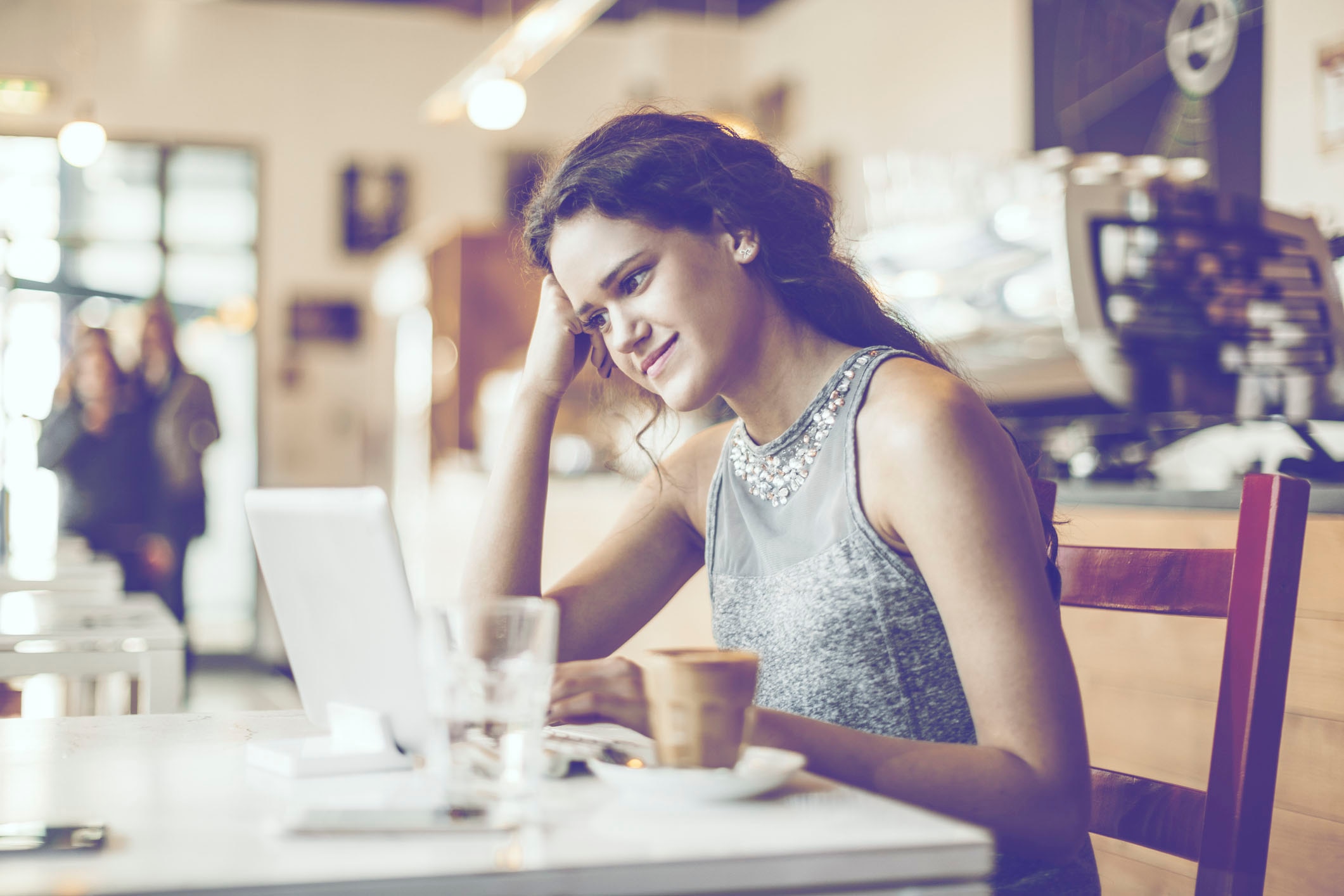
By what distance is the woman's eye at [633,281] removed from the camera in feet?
4.30

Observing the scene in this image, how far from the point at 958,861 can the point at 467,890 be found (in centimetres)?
27

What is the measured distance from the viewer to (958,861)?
2.23ft

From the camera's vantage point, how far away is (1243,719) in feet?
3.22

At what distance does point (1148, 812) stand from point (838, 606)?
328 mm

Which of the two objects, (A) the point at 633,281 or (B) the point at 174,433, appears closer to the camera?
(A) the point at 633,281

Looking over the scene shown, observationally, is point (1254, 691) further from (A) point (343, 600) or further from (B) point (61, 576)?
(B) point (61, 576)

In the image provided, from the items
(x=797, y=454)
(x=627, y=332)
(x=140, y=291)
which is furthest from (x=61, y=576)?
(x=140, y=291)

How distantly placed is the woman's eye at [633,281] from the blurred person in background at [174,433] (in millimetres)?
5431

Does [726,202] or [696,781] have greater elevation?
[726,202]

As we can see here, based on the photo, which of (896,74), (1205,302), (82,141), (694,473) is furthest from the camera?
(82,141)

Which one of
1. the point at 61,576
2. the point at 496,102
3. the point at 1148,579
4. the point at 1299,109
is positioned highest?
the point at 496,102

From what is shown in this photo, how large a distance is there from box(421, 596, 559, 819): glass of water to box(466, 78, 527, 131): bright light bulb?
4070 mm

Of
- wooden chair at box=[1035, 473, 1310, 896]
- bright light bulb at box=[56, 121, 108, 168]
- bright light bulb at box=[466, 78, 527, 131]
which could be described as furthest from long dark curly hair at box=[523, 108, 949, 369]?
bright light bulb at box=[56, 121, 108, 168]

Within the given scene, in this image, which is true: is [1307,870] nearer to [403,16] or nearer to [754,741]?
[754,741]
